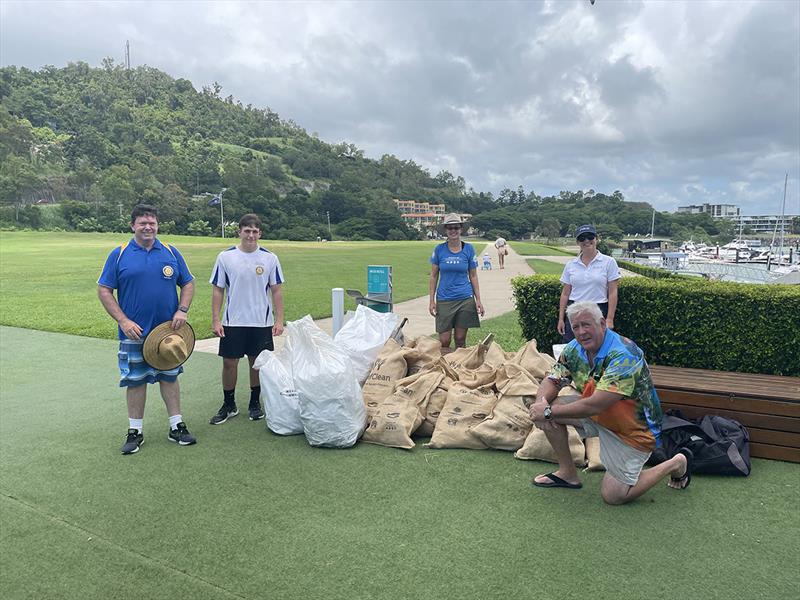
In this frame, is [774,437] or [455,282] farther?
[455,282]

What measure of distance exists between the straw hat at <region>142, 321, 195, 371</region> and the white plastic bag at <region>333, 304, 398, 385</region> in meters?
1.36

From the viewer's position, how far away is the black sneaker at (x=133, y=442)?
4.04 m

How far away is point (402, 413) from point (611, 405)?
170 cm

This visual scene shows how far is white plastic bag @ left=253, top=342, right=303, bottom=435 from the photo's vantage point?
439 cm

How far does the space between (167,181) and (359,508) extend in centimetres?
10040

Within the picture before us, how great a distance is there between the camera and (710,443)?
363 centimetres

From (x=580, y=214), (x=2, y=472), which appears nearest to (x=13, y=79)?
(x=580, y=214)

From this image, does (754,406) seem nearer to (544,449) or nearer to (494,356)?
(544,449)

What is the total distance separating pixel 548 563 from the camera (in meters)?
2.64

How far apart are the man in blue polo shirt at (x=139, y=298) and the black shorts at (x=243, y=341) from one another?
544mm

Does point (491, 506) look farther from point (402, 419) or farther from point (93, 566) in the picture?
point (93, 566)

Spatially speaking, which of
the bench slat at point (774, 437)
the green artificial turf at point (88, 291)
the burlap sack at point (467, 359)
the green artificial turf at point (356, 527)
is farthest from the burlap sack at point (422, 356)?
the green artificial turf at point (88, 291)

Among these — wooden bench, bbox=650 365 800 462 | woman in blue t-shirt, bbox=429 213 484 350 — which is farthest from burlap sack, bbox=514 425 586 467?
woman in blue t-shirt, bbox=429 213 484 350

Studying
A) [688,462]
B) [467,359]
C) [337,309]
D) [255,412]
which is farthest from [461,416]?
[337,309]
